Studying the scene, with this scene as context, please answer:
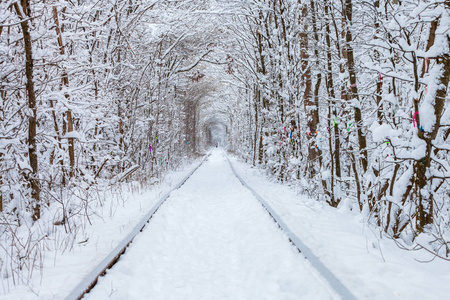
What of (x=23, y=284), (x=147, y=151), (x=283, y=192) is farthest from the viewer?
(x=147, y=151)

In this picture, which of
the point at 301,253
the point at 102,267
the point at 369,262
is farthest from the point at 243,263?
the point at 102,267

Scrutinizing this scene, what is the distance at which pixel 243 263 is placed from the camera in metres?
4.55

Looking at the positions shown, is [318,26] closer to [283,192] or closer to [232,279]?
[283,192]

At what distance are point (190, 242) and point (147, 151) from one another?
34.2ft

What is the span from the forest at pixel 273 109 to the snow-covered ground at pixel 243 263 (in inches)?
13.5

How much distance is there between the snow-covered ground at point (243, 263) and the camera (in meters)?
3.18

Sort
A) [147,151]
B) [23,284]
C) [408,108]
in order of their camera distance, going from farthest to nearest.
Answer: [147,151] → [408,108] → [23,284]

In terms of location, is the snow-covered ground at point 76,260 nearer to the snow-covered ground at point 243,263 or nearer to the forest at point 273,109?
the snow-covered ground at point 243,263

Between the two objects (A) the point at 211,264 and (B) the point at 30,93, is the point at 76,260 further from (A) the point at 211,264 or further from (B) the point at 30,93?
(B) the point at 30,93

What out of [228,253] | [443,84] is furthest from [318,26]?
[228,253]

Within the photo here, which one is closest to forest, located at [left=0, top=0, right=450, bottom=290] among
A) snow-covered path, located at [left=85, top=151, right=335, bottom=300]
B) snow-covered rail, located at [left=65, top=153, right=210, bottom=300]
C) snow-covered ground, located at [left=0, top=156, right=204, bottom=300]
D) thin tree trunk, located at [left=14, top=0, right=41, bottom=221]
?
thin tree trunk, located at [left=14, top=0, right=41, bottom=221]

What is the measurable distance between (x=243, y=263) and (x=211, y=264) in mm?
470

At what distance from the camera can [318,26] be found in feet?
28.7

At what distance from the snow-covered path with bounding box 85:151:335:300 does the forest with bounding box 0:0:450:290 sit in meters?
1.16
